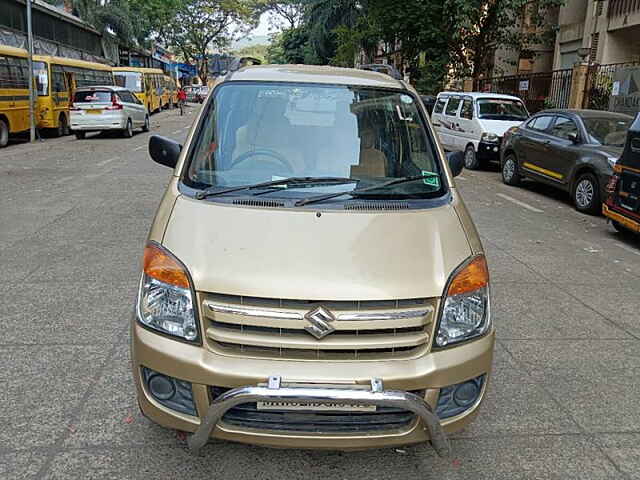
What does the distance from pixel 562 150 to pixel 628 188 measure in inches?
115

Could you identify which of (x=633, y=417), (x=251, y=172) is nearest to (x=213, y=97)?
(x=251, y=172)

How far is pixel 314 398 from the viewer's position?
7.72 feet

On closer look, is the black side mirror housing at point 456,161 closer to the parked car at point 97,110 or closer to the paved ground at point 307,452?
the paved ground at point 307,452

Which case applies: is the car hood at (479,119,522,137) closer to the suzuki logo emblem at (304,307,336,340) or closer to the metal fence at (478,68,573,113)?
the metal fence at (478,68,573,113)

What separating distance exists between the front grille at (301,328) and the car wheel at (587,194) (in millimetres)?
8084

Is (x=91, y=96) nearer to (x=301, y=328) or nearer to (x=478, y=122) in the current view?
(x=478, y=122)

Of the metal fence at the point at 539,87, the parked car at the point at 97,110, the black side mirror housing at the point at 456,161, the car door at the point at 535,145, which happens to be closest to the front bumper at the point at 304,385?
the black side mirror housing at the point at 456,161

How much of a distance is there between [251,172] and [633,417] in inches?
108

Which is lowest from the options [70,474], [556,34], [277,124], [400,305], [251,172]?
[70,474]

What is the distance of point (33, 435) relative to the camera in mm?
3143

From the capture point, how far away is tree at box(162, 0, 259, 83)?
5566 centimetres

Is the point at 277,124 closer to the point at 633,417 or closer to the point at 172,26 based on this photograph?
the point at 633,417

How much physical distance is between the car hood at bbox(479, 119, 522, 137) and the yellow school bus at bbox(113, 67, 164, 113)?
60.3ft

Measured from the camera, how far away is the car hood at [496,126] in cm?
1394
